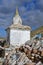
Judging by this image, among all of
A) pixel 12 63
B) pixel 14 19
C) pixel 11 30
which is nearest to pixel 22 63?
pixel 12 63

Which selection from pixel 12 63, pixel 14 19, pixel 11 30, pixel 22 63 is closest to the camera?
pixel 22 63

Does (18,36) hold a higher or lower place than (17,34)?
lower

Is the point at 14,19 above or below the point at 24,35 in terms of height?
above

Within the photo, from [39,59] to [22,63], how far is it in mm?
742

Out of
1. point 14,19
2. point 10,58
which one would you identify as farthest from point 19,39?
point 10,58

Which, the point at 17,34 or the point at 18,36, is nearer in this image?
the point at 17,34

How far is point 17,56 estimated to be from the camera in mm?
8219

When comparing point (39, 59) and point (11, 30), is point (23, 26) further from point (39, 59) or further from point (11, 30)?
point (39, 59)

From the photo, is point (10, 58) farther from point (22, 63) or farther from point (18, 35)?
point (18, 35)

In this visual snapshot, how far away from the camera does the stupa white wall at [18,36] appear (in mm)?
28589

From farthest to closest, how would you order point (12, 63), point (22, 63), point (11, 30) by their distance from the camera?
point (11, 30)
point (12, 63)
point (22, 63)

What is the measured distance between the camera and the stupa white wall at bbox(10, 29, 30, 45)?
28.6m

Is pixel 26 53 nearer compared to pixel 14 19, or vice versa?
pixel 26 53

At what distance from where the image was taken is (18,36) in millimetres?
29344
